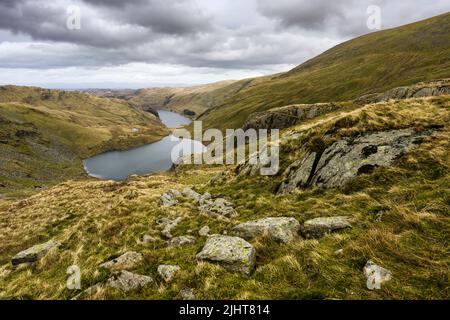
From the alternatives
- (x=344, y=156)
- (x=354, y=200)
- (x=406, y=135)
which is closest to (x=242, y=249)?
(x=354, y=200)

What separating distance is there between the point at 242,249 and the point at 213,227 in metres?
4.36

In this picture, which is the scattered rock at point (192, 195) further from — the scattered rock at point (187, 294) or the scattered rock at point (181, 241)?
the scattered rock at point (187, 294)

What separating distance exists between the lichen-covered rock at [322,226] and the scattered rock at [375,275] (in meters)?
2.78

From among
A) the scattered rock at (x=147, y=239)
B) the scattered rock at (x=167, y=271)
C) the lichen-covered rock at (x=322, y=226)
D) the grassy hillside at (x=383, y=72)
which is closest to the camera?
the scattered rock at (x=167, y=271)

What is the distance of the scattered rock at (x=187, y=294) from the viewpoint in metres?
8.48

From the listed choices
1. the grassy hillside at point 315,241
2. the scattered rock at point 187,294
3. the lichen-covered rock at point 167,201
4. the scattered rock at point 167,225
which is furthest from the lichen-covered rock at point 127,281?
the lichen-covered rock at point 167,201

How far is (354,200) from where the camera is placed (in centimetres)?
1249

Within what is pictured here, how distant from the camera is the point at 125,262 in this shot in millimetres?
11359

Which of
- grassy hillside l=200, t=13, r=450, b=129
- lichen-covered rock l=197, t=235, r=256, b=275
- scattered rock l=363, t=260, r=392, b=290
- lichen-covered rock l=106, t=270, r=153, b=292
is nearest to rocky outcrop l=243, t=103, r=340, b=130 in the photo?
grassy hillside l=200, t=13, r=450, b=129

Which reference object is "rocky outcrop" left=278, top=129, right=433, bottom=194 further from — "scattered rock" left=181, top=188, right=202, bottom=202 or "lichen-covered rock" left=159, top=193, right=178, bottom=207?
"lichen-covered rock" left=159, top=193, right=178, bottom=207

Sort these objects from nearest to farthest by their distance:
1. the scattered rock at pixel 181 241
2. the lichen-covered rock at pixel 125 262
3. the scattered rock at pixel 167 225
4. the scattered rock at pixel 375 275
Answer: the scattered rock at pixel 375 275, the lichen-covered rock at pixel 125 262, the scattered rock at pixel 181 241, the scattered rock at pixel 167 225

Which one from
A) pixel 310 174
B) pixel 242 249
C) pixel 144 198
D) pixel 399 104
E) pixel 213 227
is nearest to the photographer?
pixel 242 249

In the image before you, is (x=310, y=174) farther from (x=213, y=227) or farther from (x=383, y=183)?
(x=213, y=227)

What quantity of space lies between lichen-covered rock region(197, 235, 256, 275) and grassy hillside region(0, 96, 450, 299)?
30cm
